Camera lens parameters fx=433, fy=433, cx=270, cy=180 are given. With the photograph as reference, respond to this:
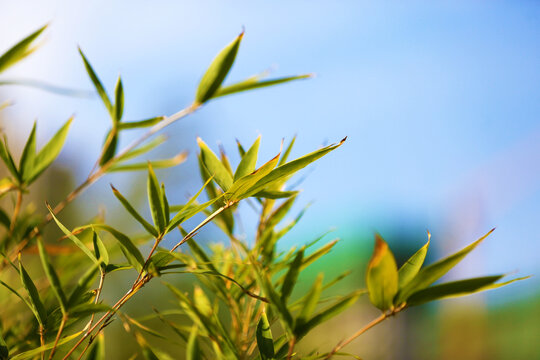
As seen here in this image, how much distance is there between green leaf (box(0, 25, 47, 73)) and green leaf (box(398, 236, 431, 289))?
40 cm

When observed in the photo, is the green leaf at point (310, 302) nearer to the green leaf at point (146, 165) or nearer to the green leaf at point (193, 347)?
the green leaf at point (193, 347)

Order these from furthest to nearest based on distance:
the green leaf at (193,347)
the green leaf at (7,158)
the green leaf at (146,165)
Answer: the green leaf at (146,165) → the green leaf at (7,158) → the green leaf at (193,347)

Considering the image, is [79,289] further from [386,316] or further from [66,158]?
[66,158]

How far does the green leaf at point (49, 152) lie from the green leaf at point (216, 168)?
0.62 ft

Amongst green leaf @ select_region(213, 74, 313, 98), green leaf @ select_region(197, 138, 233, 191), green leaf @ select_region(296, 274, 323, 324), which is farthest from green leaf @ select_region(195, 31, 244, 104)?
green leaf @ select_region(296, 274, 323, 324)

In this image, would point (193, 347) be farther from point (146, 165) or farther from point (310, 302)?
point (146, 165)

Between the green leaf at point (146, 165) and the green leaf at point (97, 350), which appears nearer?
the green leaf at point (97, 350)

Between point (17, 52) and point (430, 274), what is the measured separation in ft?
1.39

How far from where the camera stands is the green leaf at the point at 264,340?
0.28m

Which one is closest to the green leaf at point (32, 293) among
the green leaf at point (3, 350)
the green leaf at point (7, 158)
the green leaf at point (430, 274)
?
the green leaf at point (3, 350)

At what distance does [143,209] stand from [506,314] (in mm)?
6362

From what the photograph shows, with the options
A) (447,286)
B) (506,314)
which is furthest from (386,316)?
(506,314)

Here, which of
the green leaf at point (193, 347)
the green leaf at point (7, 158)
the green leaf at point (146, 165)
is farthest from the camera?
the green leaf at point (146, 165)

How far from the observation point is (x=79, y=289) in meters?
0.27
